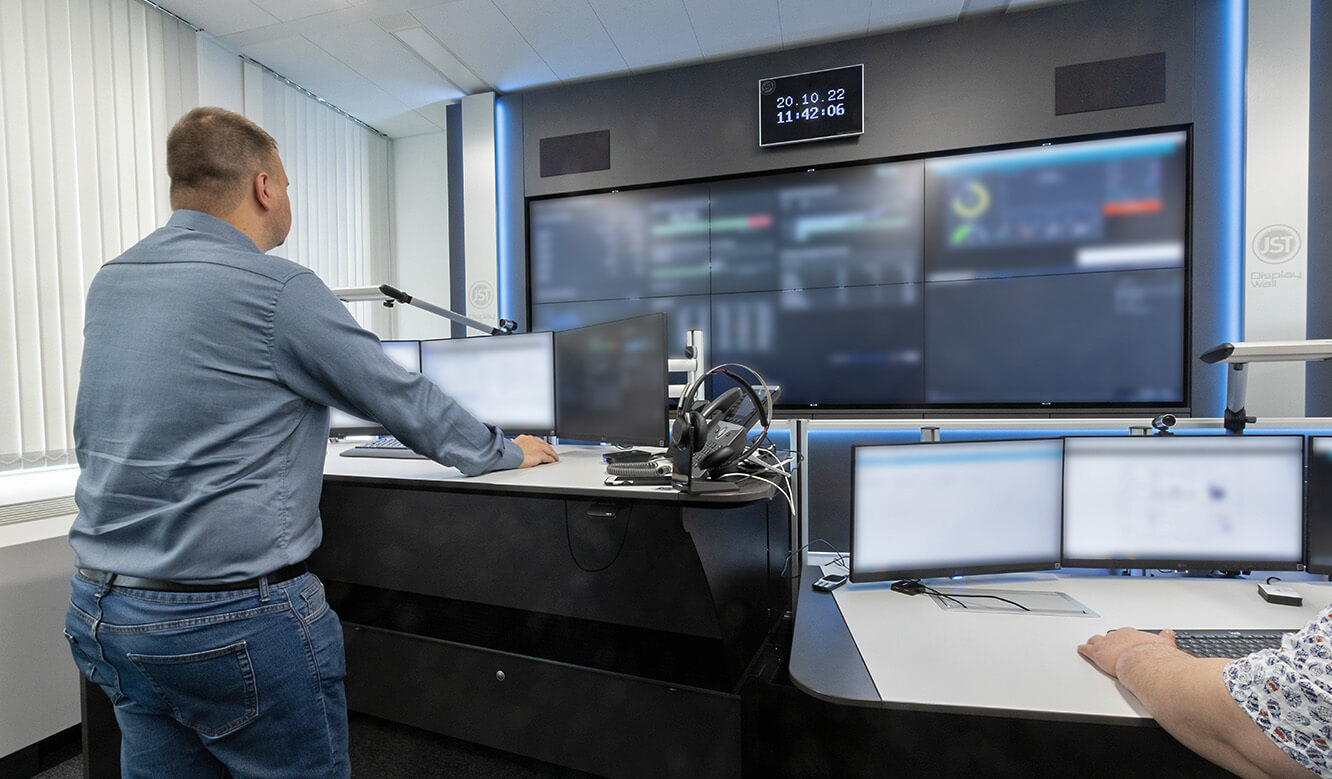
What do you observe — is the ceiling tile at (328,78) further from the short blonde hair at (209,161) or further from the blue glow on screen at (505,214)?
the short blonde hair at (209,161)

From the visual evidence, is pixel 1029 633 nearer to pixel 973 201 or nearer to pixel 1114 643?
pixel 1114 643

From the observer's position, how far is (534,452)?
1643mm

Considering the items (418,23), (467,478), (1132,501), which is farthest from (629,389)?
(418,23)

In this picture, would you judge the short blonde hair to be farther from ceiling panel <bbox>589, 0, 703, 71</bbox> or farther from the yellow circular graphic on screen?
the yellow circular graphic on screen

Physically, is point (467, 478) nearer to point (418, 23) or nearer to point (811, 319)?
point (811, 319)

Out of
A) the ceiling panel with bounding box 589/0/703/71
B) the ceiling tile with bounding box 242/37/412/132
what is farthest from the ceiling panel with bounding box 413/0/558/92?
the ceiling tile with bounding box 242/37/412/132

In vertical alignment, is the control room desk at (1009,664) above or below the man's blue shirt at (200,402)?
below

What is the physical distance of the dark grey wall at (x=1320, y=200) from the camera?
2639 mm

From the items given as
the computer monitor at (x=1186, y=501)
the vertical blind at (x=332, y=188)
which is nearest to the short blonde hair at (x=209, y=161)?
the computer monitor at (x=1186, y=501)

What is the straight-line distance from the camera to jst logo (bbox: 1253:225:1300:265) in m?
2.74

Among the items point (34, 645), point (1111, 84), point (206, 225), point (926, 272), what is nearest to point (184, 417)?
point (206, 225)

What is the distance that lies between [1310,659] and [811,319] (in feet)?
9.25

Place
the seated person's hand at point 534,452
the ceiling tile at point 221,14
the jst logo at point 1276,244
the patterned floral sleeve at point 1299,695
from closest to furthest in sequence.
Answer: the patterned floral sleeve at point 1299,695 < the seated person's hand at point 534,452 < the jst logo at point 1276,244 < the ceiling tile at point 221,14

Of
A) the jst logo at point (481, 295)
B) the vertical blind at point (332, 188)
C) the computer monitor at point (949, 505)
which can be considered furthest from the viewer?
the jst logo at point (481, 295)
